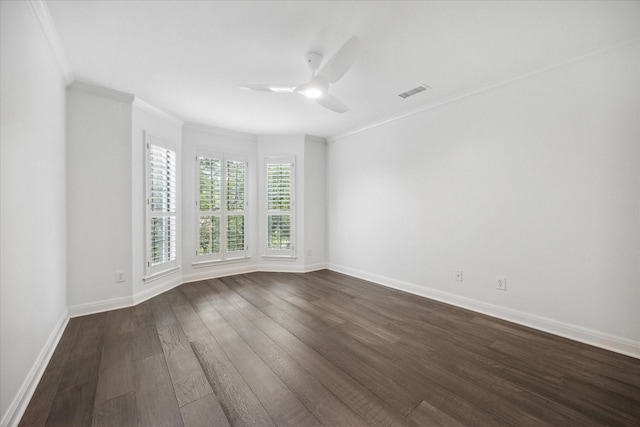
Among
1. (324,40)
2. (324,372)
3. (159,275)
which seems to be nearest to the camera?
(324,372)

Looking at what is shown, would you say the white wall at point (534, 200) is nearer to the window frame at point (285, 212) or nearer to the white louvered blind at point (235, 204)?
the window frame at point (285, 212)

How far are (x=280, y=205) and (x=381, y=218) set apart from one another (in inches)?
71.8

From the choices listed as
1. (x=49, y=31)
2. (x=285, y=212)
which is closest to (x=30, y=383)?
(x=49, y=31)

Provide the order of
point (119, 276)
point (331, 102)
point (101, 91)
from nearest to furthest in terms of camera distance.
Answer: point (331, 102)
point (101, 91)
point (119, 276)

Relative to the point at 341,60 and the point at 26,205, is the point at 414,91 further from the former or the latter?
the point at 26,205

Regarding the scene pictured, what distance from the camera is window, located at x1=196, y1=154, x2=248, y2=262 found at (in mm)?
4117

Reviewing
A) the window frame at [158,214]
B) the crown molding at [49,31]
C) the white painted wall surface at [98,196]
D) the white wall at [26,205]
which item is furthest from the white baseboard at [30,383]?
the crown molding at [49,31]

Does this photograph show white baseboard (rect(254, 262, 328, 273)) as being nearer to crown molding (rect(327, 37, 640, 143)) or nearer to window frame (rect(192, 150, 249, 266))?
window frame (rect(192, 150, 249, 266))

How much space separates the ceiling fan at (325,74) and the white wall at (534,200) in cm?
157

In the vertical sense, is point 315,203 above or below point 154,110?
below

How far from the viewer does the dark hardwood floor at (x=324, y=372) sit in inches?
56.0

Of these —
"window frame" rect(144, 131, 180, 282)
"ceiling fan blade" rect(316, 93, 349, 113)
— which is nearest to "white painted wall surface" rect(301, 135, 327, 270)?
"window frame" rect(144, 131, 180, 282)

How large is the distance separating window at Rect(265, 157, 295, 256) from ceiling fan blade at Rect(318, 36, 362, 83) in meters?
2.72

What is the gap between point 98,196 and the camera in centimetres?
281
